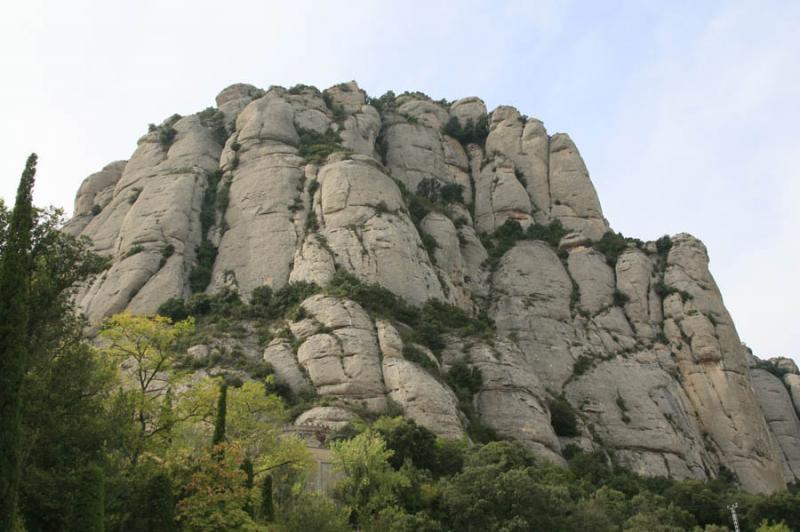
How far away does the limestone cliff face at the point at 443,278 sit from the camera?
63.8 m

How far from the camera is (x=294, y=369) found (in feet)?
199

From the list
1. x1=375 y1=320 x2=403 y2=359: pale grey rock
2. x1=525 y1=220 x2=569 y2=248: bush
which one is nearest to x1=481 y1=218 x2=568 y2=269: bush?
x1=525 y1=220 x2=569 y2=248: bush

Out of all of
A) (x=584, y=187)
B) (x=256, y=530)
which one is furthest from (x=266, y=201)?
(x=256, y=530)

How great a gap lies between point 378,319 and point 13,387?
1631 inches

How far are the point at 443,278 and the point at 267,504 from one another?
4453cm

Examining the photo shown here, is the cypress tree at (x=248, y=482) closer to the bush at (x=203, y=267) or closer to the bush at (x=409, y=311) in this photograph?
the bush at (x=409, y=311)

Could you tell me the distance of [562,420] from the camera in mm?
69500

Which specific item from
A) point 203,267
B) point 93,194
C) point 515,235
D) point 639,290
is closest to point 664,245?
point 639,290

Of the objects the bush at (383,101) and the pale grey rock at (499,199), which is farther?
the bush at (383,101)

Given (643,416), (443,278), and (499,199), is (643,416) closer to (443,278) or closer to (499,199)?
(443,278)

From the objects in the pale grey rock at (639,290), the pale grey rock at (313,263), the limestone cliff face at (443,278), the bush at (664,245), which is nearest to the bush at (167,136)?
the limestone cliff face at (443,278)

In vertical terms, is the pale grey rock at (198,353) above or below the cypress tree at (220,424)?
above

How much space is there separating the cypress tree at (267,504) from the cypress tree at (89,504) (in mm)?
10582

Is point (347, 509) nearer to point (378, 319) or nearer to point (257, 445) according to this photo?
point (257, 445)
